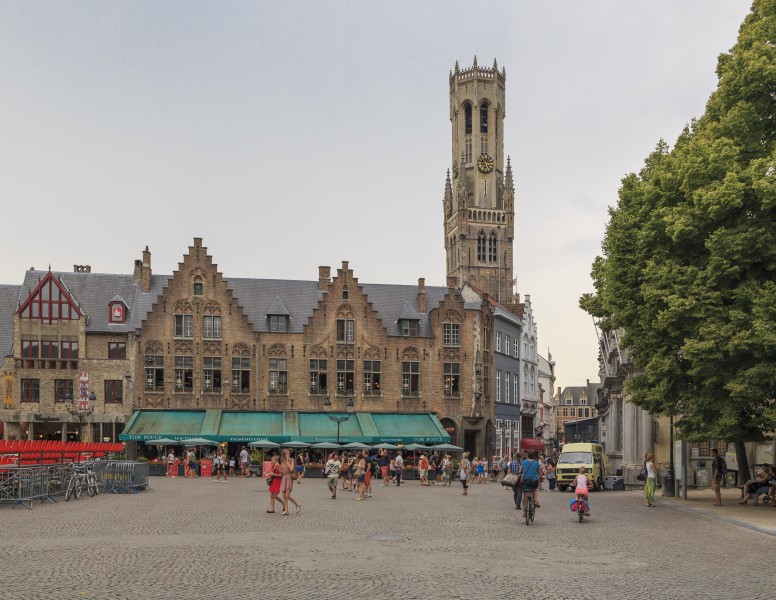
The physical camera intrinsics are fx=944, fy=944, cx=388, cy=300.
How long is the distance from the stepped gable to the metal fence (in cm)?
2446

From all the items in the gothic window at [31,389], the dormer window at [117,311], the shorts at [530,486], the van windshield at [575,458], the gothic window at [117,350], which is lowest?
the van windshield at [575,458]

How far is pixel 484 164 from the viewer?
131 meters

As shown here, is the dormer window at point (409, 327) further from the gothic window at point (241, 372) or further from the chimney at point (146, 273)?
the chimney at point (146, 273)

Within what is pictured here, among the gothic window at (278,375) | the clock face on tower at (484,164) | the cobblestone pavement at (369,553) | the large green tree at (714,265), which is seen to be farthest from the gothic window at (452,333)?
the clock face on tower at (484,164)

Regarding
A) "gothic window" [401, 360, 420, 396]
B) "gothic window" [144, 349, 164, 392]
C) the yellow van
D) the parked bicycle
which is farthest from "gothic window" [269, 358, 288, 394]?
the parked bicycle

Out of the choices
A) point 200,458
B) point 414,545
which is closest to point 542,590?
point 414,545

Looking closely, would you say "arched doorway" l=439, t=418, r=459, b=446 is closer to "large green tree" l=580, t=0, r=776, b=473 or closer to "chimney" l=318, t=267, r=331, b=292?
"chimney" l=318, t=267, r=331, b=292

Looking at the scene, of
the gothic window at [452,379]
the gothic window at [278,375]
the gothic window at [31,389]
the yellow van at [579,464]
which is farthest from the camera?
the gothic window at [452,379]

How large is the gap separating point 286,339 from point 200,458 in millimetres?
9349

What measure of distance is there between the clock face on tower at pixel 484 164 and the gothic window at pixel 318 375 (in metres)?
75.6

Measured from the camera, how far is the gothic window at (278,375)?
59469 mm

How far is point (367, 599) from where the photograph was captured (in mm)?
12047

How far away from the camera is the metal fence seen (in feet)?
86.9

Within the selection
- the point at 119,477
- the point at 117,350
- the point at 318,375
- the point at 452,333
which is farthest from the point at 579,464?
the point at 117,350
